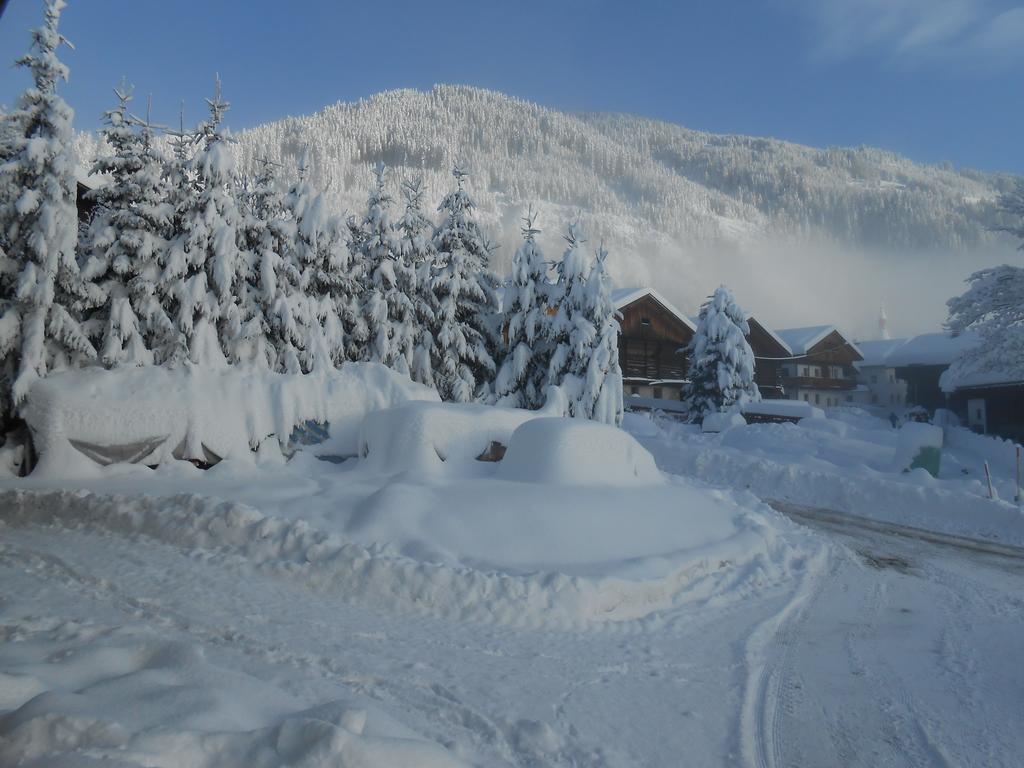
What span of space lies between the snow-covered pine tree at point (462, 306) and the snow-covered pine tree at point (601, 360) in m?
3.95

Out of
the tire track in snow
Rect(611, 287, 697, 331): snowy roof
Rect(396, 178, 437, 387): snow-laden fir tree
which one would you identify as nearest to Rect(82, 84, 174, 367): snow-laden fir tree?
Rect(396, 178, 437, 387): snow-laden fir tree

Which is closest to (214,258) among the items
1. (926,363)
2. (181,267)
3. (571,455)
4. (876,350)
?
(181,267)

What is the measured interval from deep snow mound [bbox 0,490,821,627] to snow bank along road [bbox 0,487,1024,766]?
230mm

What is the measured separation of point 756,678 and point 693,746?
1438 millimetres

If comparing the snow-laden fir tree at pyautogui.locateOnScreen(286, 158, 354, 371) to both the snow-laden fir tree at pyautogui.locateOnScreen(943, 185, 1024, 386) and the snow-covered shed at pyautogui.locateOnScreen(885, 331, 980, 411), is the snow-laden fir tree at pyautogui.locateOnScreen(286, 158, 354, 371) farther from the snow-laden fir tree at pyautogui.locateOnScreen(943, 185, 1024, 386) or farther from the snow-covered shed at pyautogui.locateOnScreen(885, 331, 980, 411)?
the snow-covered shed at pyautogui.locateOnScreen(885, 331, 980, 411)

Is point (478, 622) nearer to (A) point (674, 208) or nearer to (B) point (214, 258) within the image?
(B) point (214, 258)

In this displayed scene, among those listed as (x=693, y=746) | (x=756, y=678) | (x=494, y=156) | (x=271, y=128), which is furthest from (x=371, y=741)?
(x=494, y=156)

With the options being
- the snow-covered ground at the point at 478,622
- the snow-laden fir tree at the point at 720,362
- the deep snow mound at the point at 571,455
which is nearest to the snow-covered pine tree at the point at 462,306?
the snow-covered ground at the point at 478,622

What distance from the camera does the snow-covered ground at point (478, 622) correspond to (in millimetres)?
3617

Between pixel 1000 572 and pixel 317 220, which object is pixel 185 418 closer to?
pixel 317 220

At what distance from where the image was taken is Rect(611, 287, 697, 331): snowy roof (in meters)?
41.8

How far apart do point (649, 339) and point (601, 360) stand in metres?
24.2

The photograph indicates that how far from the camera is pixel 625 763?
3.80 meters

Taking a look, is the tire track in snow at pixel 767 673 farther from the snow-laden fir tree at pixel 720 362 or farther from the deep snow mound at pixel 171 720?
the snow-laden fir tree at pixel 720 362
